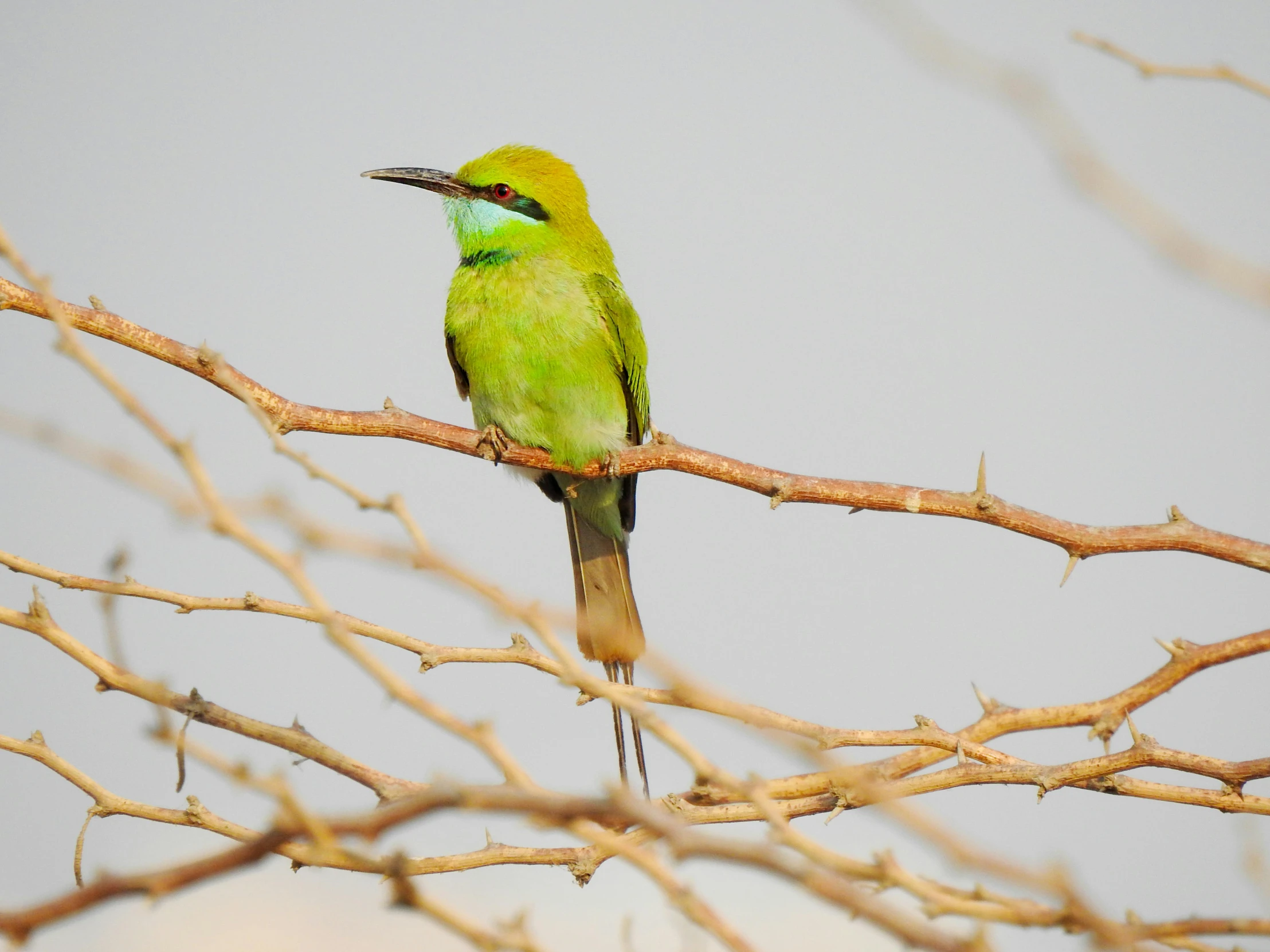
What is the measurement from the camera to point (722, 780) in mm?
953

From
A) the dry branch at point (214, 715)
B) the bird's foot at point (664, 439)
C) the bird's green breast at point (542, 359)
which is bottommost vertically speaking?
the dry branch at point (214, 715)

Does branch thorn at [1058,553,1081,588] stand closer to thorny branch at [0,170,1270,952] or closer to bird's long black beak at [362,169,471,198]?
thorny branch at [0,170,1270,952]

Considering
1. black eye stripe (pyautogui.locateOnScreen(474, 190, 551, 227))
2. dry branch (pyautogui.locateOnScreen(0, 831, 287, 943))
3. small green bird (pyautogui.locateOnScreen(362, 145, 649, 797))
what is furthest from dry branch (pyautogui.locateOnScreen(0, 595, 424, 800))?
black eye stripe (pyautogui.locateOnScreen(474, 190, 551, 227))

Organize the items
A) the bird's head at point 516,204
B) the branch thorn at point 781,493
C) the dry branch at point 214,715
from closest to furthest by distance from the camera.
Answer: the dry branch at point 214,715 → the branch thorn at point 781,493 → the bird's head at point 516,204

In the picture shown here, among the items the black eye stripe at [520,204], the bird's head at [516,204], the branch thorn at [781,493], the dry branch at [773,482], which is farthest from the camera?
the black eye stripe at [520,204]

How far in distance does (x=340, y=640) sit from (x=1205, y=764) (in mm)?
1576

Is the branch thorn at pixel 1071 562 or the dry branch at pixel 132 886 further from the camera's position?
the branch thorn at pixel 1071 562

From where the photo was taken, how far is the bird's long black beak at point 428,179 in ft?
14.6

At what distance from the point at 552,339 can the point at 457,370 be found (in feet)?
1.54

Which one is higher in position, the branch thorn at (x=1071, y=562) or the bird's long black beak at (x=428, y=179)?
the bird's long black beak at (x=428, y=179)

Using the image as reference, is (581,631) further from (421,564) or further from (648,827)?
(648,827)

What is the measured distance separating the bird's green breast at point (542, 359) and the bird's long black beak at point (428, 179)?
0.45m

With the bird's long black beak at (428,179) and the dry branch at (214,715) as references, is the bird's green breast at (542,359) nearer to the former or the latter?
the bird's long black beak at (428,179)

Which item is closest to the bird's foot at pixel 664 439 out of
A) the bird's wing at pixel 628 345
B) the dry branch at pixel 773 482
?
the dry branch at pixel 773 482
